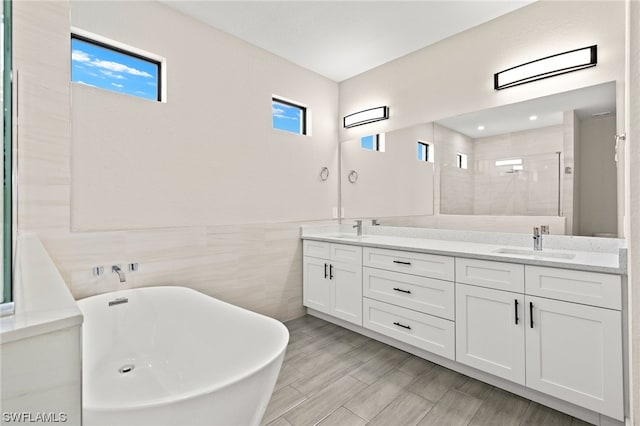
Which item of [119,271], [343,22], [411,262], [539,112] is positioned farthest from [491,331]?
[343,22]

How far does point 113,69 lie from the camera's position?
2.21 m

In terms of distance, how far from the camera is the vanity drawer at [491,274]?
1.83 meters

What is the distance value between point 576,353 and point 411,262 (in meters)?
1.04

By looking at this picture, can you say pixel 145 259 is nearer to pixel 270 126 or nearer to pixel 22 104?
pixel 22 104

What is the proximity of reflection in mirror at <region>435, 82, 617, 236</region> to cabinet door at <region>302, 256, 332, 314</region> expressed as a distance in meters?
1.30

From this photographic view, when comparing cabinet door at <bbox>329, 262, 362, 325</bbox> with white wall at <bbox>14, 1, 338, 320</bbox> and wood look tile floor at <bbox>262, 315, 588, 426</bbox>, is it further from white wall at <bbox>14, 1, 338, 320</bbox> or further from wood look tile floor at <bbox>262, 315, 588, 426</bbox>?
white wall at <bbox>14, 1, 338, 320</bbox>

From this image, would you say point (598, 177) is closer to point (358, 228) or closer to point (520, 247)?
point (520, 247)

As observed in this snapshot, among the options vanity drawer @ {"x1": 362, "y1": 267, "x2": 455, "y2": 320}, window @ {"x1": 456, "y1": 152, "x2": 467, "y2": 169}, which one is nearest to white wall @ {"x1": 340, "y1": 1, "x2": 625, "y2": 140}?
window @ {"x1": 456, "y1": 152, "x2": 467, "y2": 169}

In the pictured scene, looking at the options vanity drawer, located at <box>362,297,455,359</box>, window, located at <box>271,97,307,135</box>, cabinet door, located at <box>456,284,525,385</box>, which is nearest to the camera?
cabinet door, located at <box>456,284,525,385</box>

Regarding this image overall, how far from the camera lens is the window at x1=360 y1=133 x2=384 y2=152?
333 centimetres

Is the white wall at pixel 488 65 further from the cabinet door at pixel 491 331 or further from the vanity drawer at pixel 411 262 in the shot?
the cabinet door at pixel 491 331

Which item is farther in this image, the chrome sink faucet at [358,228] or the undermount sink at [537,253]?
the chrome sink faucet at [358,228]

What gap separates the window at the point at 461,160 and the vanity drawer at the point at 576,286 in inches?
47.6

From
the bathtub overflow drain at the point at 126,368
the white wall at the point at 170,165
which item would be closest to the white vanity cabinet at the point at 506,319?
the white wall at the point at 170,165
